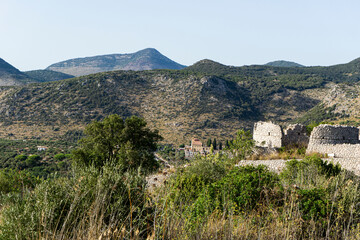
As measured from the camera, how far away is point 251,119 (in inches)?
2660

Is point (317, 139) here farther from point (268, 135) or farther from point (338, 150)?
point (268, 135)

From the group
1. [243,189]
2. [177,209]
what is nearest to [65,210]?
[177,209]

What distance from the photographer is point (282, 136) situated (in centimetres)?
1644

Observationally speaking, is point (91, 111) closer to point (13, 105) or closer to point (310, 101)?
point (13, 105)

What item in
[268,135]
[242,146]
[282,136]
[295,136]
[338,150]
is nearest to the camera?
[338,150]

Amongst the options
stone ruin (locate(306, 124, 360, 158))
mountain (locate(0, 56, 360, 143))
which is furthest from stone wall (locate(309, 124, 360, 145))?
mountain (locate(0, 56, 360, 143))

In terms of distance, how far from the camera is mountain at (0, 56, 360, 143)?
5803 centimetres

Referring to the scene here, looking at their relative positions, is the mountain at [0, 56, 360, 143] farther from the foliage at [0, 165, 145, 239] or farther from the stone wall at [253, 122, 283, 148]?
the foliage at [0, 165, 145, 239]

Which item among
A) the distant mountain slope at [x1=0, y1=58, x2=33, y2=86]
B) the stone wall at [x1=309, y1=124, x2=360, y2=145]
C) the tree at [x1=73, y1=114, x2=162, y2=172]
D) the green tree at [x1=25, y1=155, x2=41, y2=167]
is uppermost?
the distant mountain slope at [x1=0, y1=58, x2=33, y2=86]

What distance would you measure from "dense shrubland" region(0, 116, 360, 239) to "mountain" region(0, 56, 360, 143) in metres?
42.2

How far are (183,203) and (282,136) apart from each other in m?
11.5

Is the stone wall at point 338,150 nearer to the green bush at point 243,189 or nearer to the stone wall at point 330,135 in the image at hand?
the stone wall at point 330,135

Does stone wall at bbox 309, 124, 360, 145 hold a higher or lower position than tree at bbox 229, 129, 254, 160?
higher

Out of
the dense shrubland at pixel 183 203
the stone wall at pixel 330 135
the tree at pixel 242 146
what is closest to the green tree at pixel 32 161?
the dense shrubland at pixel 183 203
